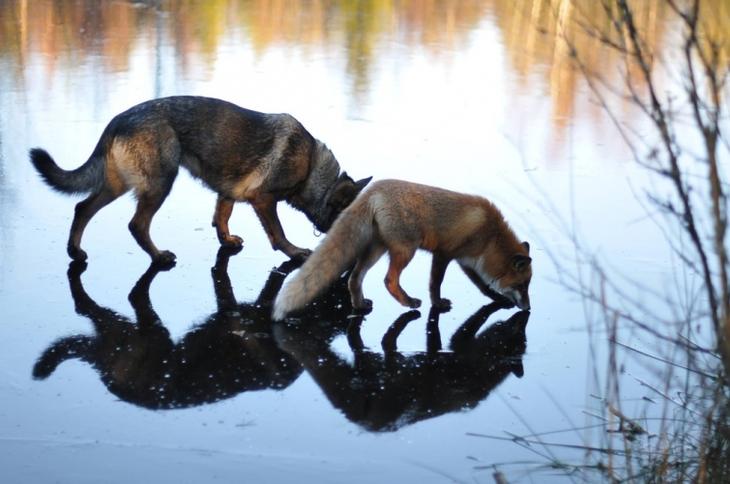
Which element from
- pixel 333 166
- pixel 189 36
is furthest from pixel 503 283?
pixel 189 36

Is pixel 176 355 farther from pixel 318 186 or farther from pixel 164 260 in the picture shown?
pixel 318 186

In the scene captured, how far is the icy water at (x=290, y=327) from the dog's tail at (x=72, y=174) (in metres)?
0.53

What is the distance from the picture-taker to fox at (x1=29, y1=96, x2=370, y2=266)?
8.17 metres

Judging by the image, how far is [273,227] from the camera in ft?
28.4

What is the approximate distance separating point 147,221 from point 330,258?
1.65m

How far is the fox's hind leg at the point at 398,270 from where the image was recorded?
7.49 m

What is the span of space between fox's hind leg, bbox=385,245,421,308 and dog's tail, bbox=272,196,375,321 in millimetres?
200

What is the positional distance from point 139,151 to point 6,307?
159 cm

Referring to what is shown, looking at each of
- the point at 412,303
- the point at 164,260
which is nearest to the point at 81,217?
the point at 164,260

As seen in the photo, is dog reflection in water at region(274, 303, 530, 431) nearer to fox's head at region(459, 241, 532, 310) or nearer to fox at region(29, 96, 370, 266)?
fox's head at region(459, 241, 532, 310)

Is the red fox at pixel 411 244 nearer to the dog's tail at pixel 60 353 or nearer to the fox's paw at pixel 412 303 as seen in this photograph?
the fox's paw at pixel 412 303

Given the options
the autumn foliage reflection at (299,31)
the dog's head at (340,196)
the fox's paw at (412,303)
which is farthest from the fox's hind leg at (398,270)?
the autumn foliage reflection at (299,31)

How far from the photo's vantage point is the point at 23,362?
636 centimetres

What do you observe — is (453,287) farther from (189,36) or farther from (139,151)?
(189,36)
